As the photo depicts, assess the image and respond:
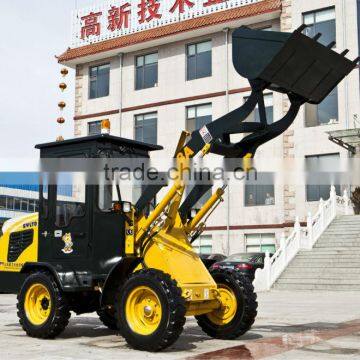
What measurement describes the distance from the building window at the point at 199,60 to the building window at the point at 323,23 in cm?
597

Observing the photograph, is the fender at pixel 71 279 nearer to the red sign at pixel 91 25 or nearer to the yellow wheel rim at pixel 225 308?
the yellow wheel rim at pixel 225 308

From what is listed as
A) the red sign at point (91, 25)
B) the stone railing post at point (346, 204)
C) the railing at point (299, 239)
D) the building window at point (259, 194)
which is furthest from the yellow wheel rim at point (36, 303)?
the red sign at point (91, 25)

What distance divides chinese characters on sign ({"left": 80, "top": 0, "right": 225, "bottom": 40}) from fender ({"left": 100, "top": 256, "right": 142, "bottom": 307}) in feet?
89.7

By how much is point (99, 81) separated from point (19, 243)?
2959cm

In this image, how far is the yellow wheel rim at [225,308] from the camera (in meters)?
9.63

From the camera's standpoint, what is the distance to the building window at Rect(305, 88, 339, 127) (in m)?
30.9

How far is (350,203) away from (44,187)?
22.5m

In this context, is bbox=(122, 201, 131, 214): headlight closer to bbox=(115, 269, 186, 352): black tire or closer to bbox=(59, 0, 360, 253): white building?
bbox=(115, 269, 186, 352): black tire

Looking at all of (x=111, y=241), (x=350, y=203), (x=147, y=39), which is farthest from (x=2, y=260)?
(x=147, y=39)

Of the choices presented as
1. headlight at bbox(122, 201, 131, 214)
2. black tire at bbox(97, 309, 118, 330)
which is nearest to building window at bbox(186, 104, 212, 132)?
black tire at bbox(97, 309, 118, 330)

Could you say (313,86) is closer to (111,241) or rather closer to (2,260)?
(111,241)

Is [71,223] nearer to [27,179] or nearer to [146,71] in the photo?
[27,179]

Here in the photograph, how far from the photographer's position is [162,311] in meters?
8.16

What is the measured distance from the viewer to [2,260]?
35.1 feet
